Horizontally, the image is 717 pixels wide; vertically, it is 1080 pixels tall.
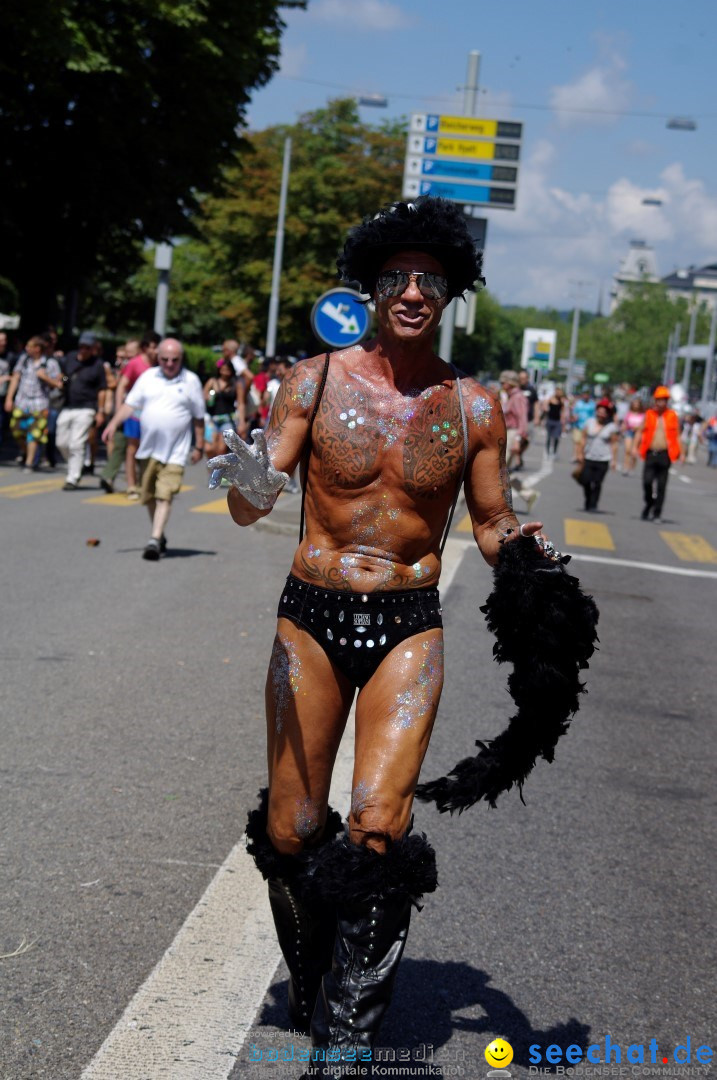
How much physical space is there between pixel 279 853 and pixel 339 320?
12.7 meters

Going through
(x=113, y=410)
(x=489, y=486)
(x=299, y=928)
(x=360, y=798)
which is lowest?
(x=113, y=410)

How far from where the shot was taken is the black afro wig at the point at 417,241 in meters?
3.66

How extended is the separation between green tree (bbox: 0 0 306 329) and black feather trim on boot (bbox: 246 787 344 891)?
21.7m

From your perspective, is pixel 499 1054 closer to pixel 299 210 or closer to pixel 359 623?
pixel 359 623

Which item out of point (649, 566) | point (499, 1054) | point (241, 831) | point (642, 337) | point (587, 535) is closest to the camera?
point (499, 1054)

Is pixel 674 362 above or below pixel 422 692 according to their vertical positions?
above

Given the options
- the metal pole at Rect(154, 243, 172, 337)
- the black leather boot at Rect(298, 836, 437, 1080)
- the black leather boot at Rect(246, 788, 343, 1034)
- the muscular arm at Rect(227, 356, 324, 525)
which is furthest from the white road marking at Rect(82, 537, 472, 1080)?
the metal pole at Rect(154, 243, 172, 337)

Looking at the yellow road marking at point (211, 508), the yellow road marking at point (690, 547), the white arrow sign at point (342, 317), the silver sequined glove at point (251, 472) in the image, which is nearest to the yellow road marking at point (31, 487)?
the yellow road marking at point (211, 508)

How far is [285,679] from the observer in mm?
3529

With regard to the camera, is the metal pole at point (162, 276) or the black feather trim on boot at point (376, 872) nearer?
the black feather trim on boot at point (376, 872)

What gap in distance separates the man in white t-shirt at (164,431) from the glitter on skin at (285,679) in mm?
8801

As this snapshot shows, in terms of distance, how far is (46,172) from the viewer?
28516 millimetres

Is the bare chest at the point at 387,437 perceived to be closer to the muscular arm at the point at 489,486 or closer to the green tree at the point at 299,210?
the muscular arm at the point at 489,486

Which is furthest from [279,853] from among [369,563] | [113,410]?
[113,410]
